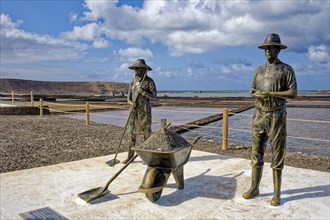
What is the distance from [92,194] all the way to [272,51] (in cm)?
287

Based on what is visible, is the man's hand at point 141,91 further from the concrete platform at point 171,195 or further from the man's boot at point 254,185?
the man's boot at point 254,185

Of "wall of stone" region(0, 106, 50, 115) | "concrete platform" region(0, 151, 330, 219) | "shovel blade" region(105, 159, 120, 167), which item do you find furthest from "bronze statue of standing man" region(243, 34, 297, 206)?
"wall of stone" region(0, 106, 50, 115)

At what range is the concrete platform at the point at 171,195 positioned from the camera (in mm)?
3394

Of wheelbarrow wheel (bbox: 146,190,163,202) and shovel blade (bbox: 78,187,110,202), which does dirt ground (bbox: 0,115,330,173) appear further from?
wheelbarrow wheel (bbox: 146,190,163,202)

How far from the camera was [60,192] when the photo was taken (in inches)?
157

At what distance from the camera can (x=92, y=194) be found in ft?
12.3

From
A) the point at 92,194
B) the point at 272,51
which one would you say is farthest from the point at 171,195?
the point at 272,51

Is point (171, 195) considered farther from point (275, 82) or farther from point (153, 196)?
point (275, 82)

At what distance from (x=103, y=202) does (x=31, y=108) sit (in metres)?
14.3

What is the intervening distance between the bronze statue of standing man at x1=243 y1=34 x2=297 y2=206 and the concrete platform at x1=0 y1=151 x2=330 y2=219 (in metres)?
0.43

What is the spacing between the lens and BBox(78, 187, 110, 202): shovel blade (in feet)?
12.0

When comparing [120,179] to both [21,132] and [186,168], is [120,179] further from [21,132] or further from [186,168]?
[21,132]

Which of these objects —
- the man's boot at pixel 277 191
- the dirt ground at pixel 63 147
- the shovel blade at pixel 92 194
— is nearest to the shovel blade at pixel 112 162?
the dirt ground at pixel 63 147

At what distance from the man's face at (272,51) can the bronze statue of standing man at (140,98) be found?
7.22 feet
